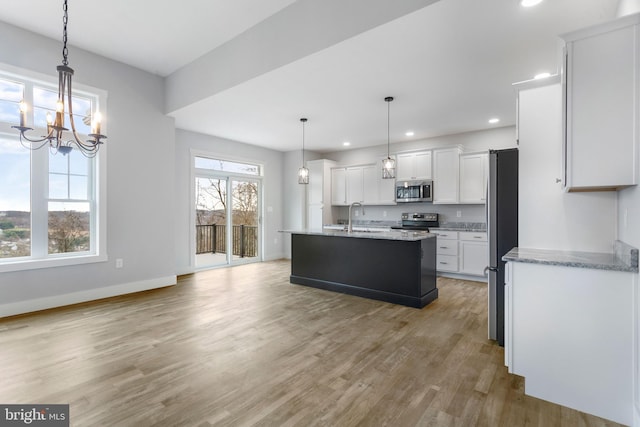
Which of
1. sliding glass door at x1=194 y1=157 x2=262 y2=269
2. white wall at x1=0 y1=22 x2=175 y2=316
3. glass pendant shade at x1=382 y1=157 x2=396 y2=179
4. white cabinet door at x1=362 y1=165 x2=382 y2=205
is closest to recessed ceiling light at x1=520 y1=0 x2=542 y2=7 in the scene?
glass pendant shade at x1=382 y1=157 x2=396 y2=179

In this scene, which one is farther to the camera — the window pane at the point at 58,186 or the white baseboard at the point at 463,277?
the white baseboard at the point at 463,277

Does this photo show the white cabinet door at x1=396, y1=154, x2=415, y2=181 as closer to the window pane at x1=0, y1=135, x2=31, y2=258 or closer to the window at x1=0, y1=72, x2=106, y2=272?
the window at x1=0, y1=72, x2=106, y2=272

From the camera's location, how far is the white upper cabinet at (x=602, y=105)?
1719 millimetres

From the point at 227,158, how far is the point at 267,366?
16.8 feet

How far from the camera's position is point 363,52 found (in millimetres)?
2973

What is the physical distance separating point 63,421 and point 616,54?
382 cm

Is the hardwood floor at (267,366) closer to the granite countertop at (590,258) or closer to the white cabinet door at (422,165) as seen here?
the granite countertop at (590,258)

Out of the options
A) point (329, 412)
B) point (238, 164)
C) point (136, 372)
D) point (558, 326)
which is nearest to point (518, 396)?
point (558, 326)

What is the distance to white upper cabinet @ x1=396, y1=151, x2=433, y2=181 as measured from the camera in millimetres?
6066

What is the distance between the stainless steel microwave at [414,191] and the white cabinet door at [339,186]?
1.41 m

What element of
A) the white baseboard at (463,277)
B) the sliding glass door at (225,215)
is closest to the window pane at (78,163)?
the sliding glass door at (225,215)

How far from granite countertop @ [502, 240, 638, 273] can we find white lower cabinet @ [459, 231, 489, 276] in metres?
3.11

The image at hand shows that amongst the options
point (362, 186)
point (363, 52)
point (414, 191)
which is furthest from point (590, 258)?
point (362, 186)

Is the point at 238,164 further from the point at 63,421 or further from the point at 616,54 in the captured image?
the point at 616,54
